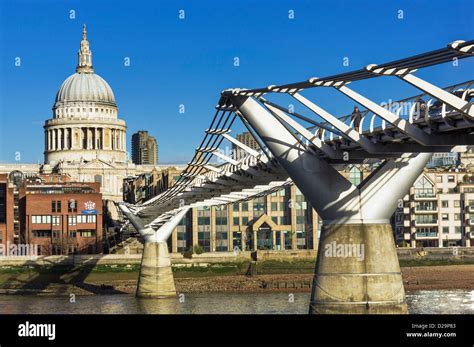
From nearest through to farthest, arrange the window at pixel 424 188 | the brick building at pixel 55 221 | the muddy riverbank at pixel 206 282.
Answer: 1. the muddy riverbank at pixel 206 282
2. the brick building at pixel 55 221
3. the window at pixel 424 188

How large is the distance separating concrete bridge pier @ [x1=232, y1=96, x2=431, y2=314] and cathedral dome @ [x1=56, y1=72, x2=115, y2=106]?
151m

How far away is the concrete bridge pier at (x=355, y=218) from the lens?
116 ft

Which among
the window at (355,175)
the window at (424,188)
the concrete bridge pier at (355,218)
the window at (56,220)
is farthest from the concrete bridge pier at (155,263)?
the concrete bridge pier at (355,218)

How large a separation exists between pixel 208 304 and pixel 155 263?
33.1ft

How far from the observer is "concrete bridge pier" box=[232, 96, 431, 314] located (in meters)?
35.2

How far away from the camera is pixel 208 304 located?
65312 millimetres

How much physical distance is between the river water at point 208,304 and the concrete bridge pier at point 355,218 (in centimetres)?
1936

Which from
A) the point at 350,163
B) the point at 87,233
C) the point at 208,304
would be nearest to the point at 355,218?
the point at 350,163

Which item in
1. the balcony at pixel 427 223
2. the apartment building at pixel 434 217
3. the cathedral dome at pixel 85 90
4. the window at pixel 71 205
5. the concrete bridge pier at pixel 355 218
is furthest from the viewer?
the cathedral dome at pixel 85 90

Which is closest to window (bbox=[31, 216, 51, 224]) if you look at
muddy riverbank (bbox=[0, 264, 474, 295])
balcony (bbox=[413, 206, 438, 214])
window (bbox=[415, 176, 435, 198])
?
muddy riverbank (bbox=[0, 264, 474, 295])

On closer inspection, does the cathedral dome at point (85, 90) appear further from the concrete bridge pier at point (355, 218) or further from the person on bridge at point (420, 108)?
the person on bridge at point (420, 108)
